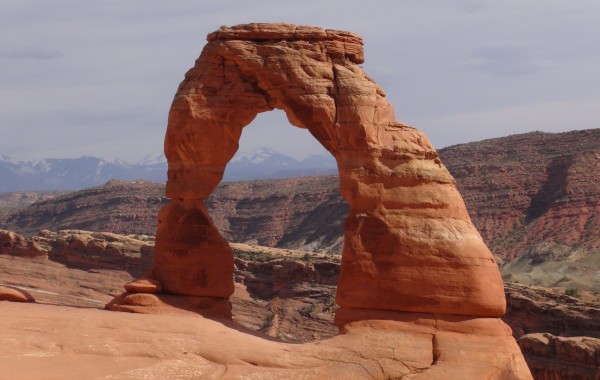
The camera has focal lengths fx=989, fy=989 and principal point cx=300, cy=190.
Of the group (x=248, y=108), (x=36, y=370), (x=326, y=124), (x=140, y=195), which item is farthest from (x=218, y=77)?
(x=140, y=195)

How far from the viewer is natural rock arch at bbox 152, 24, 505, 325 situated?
67.2ft

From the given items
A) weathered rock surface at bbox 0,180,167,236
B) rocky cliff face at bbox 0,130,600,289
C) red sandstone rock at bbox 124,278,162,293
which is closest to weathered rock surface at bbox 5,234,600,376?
red sandstone rock at bbox 124,278,162,293

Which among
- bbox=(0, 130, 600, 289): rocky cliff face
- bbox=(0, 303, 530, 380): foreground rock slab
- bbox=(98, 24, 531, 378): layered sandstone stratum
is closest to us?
bbox=(0, 303, 530, 380): foreground rock slab

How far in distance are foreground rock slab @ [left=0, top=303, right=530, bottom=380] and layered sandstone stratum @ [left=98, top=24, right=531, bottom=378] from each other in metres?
0.05

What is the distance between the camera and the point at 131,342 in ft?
61.5

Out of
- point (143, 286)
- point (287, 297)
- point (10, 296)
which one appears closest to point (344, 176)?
point (143, 286)

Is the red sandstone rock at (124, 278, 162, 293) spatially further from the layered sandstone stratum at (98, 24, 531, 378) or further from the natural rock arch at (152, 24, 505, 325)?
the natural rock arch at (152, 24, 505, 325)

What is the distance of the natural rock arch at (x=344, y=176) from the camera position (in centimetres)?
2047

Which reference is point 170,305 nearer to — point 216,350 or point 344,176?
point 216,350

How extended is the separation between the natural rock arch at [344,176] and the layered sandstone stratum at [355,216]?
3 cm

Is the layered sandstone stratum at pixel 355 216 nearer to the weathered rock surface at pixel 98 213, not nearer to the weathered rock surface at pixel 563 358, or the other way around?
the weathered rock surface at pixel 563 358

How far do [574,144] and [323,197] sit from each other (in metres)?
27.1

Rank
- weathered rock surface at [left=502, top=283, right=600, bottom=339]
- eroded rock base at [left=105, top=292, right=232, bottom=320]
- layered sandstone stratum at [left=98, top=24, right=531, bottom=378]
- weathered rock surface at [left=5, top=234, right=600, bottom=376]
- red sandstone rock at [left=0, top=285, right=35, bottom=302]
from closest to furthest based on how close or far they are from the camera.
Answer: layered sandstone stratum at [left=98, top=24, right=531, bottom=378]
eroded rock base at [left=105, top=292, right=232, bottom=320]
red sandstone rock at [left=0, top=285, right=35, bottom=302]
weathered rock surface at [left=5, top=234, right=600, bottom=376]
weathered rock surface at [left=502, top=283, right=600, bottom=339]

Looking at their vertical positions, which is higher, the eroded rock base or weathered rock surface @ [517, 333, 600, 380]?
the eroded rock base
